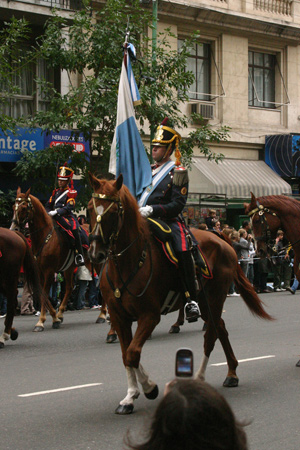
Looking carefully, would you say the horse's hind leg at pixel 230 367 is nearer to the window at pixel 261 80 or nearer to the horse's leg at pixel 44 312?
the horse's leg at pixel 44 312

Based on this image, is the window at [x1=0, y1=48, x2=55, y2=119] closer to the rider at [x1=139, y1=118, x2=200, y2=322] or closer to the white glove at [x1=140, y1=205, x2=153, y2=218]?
the rider at [x1=139, y1=118, x2=200, y2=322]

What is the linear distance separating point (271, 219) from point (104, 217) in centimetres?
403

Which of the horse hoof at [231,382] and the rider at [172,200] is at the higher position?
the rider at [172,200]

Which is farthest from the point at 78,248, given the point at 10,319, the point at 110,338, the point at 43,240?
the point at 10,319

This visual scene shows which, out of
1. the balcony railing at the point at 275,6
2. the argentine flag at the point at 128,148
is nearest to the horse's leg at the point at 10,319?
the argentine flag at the point at 128,148

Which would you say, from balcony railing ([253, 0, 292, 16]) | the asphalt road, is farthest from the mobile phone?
balcony railing ([253, 0, 292, 16])

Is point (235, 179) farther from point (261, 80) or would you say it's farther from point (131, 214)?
point (131, 214)

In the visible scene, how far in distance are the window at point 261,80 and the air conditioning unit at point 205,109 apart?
246 centimetres

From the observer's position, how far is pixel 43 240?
Answer: 1347cm

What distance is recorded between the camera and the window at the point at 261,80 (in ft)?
98.1

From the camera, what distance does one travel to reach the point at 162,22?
2653cm

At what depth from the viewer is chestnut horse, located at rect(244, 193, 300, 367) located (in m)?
9.86

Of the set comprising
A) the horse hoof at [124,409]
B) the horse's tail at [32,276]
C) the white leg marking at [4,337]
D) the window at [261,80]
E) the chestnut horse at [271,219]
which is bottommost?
the white leg marking at [4,337]

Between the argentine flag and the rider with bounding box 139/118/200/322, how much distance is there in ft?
0.78
